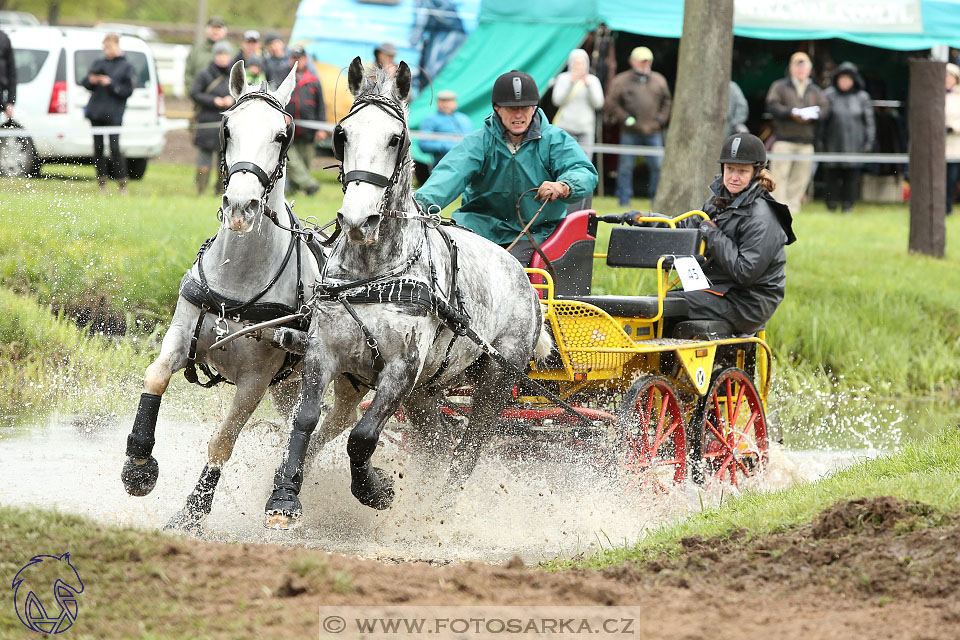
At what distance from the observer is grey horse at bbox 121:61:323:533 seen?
5.45 m

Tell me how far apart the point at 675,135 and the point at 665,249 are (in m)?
4.44

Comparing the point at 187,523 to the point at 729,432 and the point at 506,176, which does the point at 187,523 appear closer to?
the point at 506,176

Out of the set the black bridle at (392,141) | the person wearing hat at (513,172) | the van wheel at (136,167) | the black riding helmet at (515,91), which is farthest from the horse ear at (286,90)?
the van wheel at (136,167)

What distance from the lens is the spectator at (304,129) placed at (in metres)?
15.3

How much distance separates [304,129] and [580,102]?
3446 mm

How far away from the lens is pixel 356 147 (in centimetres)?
505

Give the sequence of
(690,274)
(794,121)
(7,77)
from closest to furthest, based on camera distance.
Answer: (690,274), (7,77), (794,121)

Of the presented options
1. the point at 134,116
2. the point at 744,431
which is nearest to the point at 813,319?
the point at 744,431

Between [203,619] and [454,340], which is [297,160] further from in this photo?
[203,619]

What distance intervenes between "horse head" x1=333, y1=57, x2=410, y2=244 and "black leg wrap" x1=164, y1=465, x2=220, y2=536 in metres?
1.51

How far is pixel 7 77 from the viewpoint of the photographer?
1351 centimetres

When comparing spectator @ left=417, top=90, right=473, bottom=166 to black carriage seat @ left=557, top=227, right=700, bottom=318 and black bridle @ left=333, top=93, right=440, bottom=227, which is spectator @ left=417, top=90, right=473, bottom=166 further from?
black bridle @ left=333, top=93, right=440, bottom=227

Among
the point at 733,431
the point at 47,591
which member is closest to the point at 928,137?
the point at 733,431

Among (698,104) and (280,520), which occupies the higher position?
(698,104)
